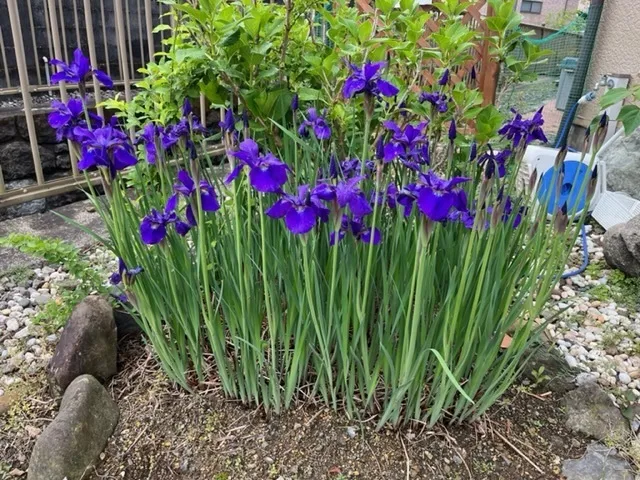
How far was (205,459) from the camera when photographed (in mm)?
1604

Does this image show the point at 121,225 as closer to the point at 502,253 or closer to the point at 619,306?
the point at 502,253

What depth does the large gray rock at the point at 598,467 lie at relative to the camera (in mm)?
1602

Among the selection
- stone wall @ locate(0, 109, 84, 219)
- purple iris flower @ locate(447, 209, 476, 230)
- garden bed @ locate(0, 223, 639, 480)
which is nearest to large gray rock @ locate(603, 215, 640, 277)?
garden bed @ locate(0, 223, 639, 480)

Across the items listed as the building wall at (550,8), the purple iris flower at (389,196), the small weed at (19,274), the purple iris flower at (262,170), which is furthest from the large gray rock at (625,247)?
the building wall at (550,8)

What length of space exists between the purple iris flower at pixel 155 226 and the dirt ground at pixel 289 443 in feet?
2.08

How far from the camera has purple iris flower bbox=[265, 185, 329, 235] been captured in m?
1.19

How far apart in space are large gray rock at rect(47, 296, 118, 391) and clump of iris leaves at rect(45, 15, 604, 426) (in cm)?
28

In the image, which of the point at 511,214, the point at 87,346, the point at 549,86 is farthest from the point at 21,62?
the point at 549,86

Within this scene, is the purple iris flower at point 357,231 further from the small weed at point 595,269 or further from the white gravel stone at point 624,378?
the small weed at point 595,269

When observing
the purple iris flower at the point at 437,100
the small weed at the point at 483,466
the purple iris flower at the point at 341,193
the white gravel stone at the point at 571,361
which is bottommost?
the white gravel stone at the point at 571,361

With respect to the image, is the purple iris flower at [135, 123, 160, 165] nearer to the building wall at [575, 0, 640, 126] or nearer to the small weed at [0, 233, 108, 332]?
the small weed at [0, 233, 108, 332]

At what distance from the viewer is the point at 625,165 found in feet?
11.9

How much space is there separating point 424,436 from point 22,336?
157 cm

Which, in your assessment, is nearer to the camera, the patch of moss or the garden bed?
the garden bed
